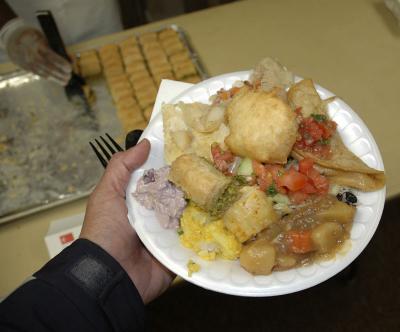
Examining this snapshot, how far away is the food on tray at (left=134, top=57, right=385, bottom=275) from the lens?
4.18 ft

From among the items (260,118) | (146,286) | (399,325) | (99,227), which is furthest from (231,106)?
(399,325)

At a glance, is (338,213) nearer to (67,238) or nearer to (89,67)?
(67,238)

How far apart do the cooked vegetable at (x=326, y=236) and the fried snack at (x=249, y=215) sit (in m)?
0.15

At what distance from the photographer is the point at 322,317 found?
2.52 metres

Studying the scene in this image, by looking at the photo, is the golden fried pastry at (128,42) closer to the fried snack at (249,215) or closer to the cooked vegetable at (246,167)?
the cooked vegetable at (246,167)

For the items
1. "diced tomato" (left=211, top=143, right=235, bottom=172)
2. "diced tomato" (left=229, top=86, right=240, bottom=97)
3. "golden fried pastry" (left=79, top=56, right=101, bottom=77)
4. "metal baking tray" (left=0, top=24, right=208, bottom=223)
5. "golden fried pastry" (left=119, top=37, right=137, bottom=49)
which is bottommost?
"metal baking tray" (left=0, top=24, right=208, bottom=223)

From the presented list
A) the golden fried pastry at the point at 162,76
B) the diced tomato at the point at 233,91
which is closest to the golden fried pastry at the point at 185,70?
the golden fried pastry at the point at 162,76

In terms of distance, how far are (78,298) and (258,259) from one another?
1.96 ft

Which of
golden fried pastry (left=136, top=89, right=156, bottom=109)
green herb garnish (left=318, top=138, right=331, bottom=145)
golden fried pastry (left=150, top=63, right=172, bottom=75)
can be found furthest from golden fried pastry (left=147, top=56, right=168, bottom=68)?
green herb garnish (left=318, top=138, right=331, bottom=145)

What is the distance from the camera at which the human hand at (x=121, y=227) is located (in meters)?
1.48

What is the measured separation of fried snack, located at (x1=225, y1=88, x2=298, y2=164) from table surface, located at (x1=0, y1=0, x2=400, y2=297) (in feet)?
3.00

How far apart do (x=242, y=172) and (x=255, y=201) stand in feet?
0.52

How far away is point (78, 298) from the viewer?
1.30m

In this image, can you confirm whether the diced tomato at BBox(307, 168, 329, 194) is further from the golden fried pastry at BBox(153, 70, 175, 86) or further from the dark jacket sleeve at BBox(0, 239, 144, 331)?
the golden fried pastry at BBox(153, 70, 175, 86)
